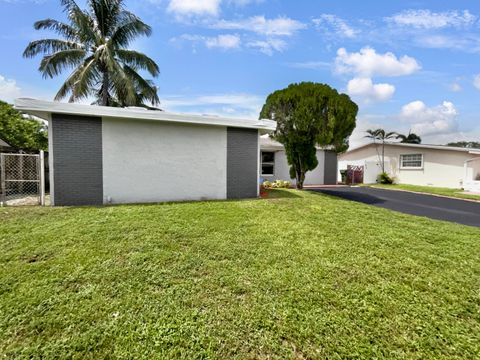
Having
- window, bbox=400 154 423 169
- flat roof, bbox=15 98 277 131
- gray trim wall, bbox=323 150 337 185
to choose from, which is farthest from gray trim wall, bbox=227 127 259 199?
window, bbox=400 154 423 169

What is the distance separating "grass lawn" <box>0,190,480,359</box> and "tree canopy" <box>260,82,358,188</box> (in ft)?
22.4

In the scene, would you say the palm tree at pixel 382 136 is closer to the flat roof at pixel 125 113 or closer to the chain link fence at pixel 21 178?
the flat roof at pixel 125 113

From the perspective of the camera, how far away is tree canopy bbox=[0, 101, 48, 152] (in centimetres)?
1745

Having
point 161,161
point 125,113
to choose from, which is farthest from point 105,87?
point 161,161

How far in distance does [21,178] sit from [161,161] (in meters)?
5.49

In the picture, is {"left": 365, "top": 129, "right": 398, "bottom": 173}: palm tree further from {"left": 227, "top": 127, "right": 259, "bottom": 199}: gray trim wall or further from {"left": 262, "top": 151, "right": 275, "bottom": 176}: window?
{"left": 227, "top": 127, "right": 259, "bottom": 199}: gray trim wall

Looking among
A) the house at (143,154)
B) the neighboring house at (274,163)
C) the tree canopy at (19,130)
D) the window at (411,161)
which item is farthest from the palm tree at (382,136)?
the tree canopy at (19,130)

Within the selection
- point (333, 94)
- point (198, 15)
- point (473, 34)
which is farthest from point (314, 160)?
point (198, 15)

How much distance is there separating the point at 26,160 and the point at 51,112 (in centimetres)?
393

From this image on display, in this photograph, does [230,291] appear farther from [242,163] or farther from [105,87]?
[105,87]

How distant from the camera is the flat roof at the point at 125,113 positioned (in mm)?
6719

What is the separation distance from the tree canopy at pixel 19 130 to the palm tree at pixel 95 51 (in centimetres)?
729

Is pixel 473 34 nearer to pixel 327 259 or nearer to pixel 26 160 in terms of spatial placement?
pixel 327 259

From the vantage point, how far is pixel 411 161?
67.3 ft
